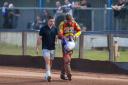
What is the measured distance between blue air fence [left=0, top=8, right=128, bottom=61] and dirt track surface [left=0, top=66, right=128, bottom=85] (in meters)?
2.04

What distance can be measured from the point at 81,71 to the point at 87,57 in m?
1.57

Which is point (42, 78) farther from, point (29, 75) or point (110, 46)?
point (110, 46)

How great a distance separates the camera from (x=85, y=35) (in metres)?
20.8

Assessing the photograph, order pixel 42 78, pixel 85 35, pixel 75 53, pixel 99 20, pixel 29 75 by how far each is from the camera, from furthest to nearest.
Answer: pixel 99 20
pixel 85 35
pixel 75 53
pixel 29 75
pixel 42 78

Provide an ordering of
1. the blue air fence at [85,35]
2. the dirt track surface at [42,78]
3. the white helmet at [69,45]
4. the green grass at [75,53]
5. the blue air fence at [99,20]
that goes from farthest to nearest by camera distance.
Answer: the blue air fence at [99,20] < the blue air fence at [85,35] < the green grass at [75,53] < the white helmet at [69,45] < the dirt track surface at [42,78]

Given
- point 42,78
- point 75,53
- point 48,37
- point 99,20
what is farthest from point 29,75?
point 99,20

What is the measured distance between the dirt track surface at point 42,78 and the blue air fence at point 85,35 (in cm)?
204

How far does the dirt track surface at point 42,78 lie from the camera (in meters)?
15.1

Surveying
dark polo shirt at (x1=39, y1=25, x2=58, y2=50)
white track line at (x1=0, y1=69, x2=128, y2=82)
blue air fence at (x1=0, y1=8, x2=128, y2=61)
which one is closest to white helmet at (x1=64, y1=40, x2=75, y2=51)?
dark polo shirt at (x1=39, y1=25, x2=58, y2=50)

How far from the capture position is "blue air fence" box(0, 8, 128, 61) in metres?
20.5

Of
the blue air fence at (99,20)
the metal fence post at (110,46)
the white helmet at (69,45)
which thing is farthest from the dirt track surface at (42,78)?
the blue air fence at (99,20)

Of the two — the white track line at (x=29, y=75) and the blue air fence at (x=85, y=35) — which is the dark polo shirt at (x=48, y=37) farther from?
the blue air fence at (x=85, y=35)

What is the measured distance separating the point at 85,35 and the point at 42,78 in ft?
16.1

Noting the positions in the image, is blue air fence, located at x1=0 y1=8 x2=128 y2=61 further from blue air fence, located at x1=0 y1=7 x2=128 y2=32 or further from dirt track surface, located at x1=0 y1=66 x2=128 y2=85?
dirt track surface, located at x1=0 y1=66 x2=128 y2=85
